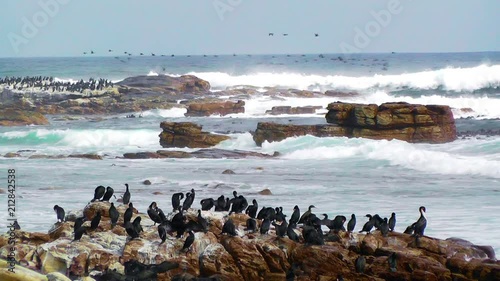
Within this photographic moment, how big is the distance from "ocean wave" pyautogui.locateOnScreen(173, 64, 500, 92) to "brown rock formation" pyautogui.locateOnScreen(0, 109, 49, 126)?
34.0m

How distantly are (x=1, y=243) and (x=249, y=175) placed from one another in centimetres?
1246

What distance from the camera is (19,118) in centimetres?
4388

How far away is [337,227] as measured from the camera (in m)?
13.9

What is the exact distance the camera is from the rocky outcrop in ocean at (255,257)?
12336mm

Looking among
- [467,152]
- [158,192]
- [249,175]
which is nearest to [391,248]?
[158,192]

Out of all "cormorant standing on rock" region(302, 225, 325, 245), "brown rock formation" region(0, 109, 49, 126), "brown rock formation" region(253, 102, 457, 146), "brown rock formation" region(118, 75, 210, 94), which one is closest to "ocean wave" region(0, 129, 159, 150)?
"brown rock formation" region(0, 109, 49, 126)

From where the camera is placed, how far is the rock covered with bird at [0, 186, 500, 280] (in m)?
12.4

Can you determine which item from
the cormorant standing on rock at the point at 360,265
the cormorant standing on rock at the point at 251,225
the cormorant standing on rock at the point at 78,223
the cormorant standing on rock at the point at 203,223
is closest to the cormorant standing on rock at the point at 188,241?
the cormorant standing on rock at the point at 203,223

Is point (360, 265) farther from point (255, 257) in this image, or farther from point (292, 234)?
point (255, 257)

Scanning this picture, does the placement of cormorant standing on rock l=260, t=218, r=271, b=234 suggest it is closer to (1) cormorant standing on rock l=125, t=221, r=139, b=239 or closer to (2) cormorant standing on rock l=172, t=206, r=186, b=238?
(2) cormorant standing on rock l=172, t=206, r=186, b=238

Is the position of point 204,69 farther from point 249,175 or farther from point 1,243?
point 1,243

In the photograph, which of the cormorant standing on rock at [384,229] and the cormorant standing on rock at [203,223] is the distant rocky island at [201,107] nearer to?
the cormorant standing on rock at [384,229]

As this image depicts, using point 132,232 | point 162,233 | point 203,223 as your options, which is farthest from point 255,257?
point 132,232

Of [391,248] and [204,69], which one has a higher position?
[204,69]
